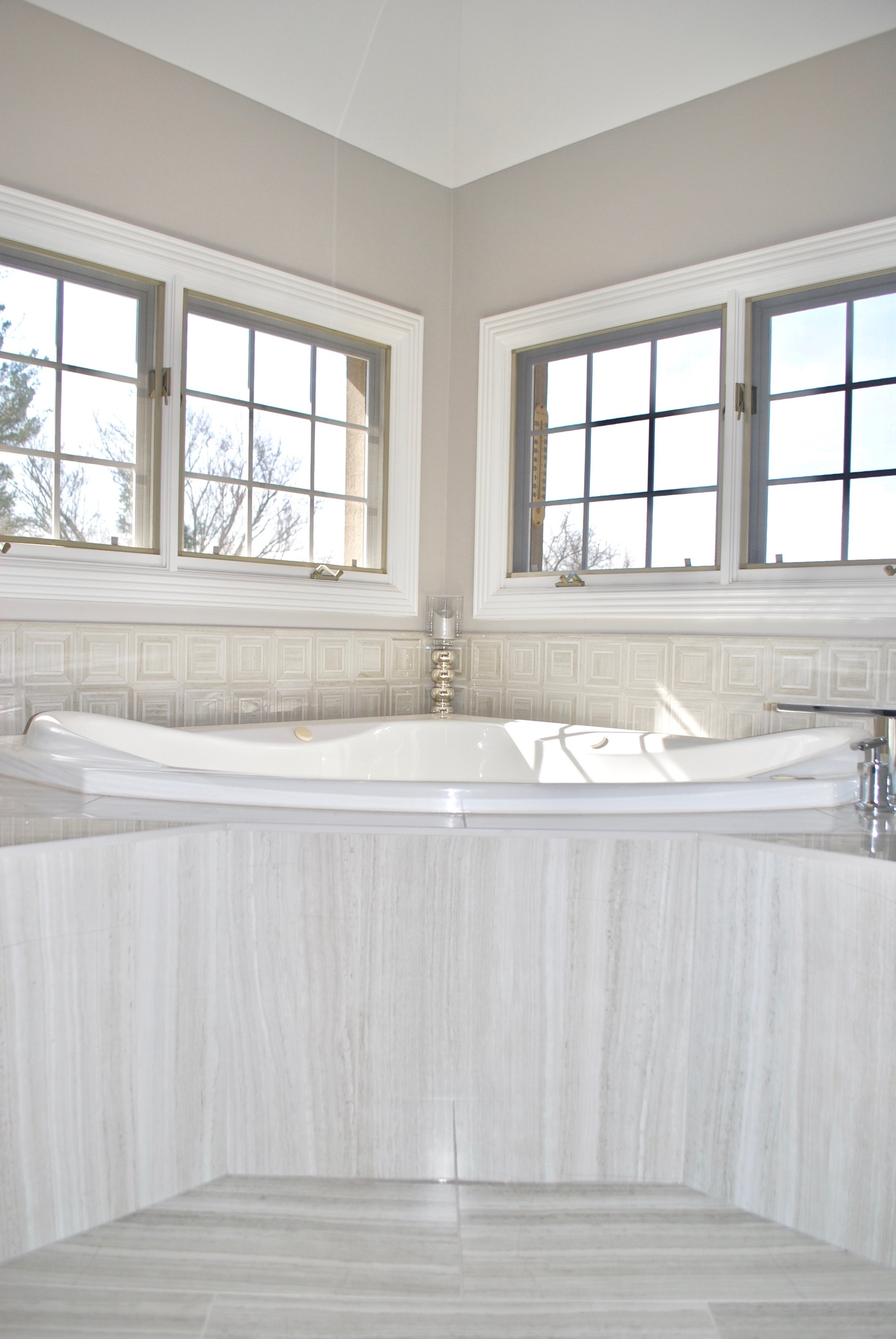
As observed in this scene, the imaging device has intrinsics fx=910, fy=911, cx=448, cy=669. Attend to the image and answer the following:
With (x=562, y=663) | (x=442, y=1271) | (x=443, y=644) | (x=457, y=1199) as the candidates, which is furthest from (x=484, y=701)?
(x=442, y=1271)

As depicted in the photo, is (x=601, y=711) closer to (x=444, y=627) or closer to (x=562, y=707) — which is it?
(x=562, y=707)

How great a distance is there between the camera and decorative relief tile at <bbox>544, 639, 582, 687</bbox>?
2846 mm

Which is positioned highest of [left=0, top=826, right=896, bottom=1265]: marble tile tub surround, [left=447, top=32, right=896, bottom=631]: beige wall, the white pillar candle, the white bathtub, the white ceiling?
the white ceiling

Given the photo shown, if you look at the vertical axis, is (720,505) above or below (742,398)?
below

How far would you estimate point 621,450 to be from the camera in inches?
113

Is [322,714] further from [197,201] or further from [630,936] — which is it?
[630,936]

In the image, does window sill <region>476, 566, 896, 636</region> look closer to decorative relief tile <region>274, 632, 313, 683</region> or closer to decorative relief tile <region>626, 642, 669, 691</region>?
decorative relief tile <region>626, 642, 669, 691</region>

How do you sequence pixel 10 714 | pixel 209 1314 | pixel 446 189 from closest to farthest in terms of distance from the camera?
pixel 209 1314, pixel 10 714, pixel 446 189

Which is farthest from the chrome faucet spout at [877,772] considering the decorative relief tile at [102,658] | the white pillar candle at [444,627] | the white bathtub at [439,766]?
the decorative relief tile at [102,658]

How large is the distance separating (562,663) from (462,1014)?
1682 millimetres

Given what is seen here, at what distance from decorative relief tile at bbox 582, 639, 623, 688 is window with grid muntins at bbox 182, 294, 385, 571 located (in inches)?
31.0

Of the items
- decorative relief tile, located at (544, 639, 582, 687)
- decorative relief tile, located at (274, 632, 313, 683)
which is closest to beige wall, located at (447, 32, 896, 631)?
decorative relief tile, located at (544, 639, 582, 687)

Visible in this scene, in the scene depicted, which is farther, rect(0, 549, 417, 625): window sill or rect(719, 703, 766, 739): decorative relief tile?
rect(719, 703, 766, 739): decorative relief tile

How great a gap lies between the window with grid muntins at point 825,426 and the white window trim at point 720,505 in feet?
0.18
